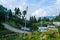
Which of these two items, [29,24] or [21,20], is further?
[21,20]

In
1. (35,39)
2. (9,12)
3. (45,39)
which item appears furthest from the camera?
(9,12)

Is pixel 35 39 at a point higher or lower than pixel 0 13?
lower

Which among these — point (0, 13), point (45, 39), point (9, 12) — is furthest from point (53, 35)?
point (9, 12)

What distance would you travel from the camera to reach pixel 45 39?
16438mm

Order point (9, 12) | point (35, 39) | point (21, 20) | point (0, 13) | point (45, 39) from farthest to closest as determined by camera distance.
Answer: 1. point (21, 20)
2. point (9, 12)
3. point (0, 13)
4. point (35, 39)
5. point (45, 39)

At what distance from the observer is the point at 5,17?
152 feet

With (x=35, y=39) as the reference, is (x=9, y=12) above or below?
above

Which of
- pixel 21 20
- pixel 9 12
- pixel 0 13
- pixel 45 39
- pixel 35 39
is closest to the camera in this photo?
pixel 45 39

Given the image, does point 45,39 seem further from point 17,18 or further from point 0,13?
point 17,18

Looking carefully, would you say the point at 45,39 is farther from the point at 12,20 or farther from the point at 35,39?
the point at 12,20

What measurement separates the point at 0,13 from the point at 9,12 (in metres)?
3.99

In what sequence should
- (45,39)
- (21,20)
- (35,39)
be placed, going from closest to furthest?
(45,39) → (35,39) → (21,20)

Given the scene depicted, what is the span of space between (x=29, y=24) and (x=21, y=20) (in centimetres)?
497

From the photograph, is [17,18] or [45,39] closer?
[45,39]
